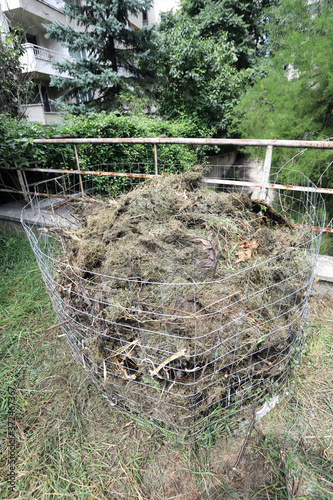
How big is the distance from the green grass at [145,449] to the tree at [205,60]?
8.04 meters

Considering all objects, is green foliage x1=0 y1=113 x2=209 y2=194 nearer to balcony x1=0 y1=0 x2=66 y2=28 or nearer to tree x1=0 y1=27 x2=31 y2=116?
tree x1=0 y1=27 x2=31 y2=116

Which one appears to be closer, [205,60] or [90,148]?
[90,148]

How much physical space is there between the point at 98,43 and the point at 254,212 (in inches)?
324

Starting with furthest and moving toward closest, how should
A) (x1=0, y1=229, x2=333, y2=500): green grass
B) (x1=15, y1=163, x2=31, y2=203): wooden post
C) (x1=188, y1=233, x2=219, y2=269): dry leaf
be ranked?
(x1=15, y1=163, x2=31, y2=203): wooden post → (x1=188, y1=233, x2=219, y2=269): dry leaf → (x1=0, y1=229, x2=333, y2=500): green grass

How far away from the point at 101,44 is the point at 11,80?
325cm

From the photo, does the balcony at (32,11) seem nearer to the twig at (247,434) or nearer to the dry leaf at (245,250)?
the dry leaf at (245,250)

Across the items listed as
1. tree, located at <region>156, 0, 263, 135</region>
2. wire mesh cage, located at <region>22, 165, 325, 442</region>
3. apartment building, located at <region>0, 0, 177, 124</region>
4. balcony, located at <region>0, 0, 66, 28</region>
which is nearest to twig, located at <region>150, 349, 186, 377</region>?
wire mesh cage, located at <region>22, 165, 325, 442</region>

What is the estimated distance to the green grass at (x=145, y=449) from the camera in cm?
118

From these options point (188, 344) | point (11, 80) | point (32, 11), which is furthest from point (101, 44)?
point (188, 344)

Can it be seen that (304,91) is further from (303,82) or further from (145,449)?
(145,449)

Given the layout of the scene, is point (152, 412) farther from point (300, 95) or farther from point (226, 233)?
point (300, 95)

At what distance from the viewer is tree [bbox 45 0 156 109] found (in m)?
7.44

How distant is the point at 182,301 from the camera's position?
4.68 feet

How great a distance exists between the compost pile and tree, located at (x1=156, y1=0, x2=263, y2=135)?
7.18 metres
